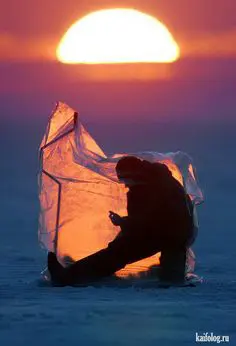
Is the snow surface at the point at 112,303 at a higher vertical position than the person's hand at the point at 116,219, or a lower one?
lower

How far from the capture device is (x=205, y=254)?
16938 mm

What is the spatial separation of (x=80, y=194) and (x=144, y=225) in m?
0.78

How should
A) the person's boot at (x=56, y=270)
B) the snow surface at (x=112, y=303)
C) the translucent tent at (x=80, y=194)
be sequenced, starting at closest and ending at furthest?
1. the snow surface at (x=112, y=303)
2. the person's boot at (x=56, y=270)
3. the translucent tent at (x=80, y=194)

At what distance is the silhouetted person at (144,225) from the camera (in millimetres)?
12477

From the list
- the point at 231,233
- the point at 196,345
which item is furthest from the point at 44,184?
the point at 231,233

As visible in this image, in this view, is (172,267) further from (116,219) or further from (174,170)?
(174,170)

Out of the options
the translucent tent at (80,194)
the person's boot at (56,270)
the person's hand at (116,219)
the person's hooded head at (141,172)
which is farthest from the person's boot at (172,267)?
the person's boot at (56,270)

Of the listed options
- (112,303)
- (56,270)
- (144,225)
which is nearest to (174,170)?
(144,225)

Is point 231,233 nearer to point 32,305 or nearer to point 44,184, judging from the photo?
point 44,184

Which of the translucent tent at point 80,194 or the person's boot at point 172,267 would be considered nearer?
the person's boot at point 172,267

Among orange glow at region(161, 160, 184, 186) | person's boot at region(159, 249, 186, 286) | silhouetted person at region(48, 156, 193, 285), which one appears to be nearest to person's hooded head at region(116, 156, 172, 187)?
silhouetted person at region(48, 156, 193, 285)

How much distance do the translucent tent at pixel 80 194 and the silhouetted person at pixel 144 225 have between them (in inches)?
10.9

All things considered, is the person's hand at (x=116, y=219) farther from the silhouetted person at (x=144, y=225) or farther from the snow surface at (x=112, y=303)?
the snow surface at (x=112, y=303)

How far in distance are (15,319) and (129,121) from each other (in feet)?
88.2
